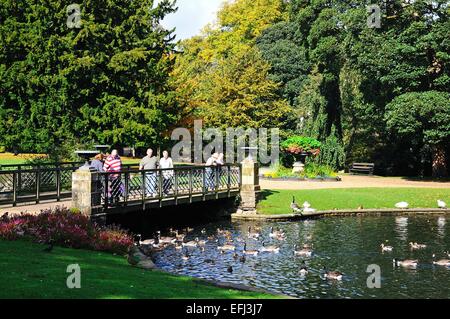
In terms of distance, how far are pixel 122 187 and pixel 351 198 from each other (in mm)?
Answer: 14529

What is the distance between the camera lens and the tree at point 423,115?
132 ft

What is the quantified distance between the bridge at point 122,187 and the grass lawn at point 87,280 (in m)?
5.03

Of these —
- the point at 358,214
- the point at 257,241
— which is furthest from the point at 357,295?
the point at 358,214

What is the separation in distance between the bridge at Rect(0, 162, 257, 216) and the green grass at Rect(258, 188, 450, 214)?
1964 mm

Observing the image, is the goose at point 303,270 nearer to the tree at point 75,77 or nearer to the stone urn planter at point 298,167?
the tree at point 75,77

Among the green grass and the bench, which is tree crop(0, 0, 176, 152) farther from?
the bench

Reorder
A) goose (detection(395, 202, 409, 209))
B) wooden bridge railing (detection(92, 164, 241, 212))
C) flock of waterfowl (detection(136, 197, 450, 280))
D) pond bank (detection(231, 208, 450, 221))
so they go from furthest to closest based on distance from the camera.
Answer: goose (detection(395, 202, 409, 209)) → pond bank (detection(231, 208, 450, 221)) → wooden bridge railing (detection(92, 164, 241, 212)) → flock of waterfowl (detection(136, 197, 450, 280))

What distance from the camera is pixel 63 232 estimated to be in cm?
1734

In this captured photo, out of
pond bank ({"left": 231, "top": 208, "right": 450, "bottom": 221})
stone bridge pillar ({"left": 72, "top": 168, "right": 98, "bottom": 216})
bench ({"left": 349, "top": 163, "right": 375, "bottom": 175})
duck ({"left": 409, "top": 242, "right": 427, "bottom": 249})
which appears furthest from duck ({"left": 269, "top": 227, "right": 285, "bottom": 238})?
bench ({"left": 349, "top": 163, "right": 375, "bottom": 175})

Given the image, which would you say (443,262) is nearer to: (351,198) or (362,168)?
(351,198)

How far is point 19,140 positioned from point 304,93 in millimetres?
32024

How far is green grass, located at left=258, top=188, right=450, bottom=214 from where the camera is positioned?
99.9 feet
